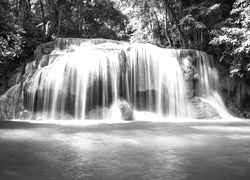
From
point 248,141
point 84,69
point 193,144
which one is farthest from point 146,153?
point 84,69

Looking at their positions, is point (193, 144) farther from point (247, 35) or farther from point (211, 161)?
point (247, 35)

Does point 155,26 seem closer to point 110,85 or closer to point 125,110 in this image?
point 110,85

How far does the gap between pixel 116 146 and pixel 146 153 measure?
0.85 meters

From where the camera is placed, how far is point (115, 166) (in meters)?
4.20

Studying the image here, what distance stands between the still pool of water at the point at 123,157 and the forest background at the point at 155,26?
2287mm

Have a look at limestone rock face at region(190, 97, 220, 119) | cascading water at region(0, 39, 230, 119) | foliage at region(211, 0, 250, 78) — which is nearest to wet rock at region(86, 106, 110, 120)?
cascading water at region(0, 39, 230, 119)

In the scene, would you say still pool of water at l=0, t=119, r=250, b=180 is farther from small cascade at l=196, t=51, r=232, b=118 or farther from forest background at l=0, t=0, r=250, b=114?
small cascade at l=196, t=51, r=232, b=118

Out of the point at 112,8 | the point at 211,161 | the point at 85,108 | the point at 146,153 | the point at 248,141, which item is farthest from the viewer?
the point at 112,8

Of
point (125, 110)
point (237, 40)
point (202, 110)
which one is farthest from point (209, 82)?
point (125, 110)

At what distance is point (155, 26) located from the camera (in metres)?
25.9

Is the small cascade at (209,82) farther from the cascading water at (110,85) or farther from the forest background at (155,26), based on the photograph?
the forest background at (155,26)

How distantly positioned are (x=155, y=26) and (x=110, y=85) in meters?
14.7

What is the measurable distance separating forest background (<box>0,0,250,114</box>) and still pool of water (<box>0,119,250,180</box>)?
Answer: 7.50ft

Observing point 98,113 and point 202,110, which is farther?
point 202,110
